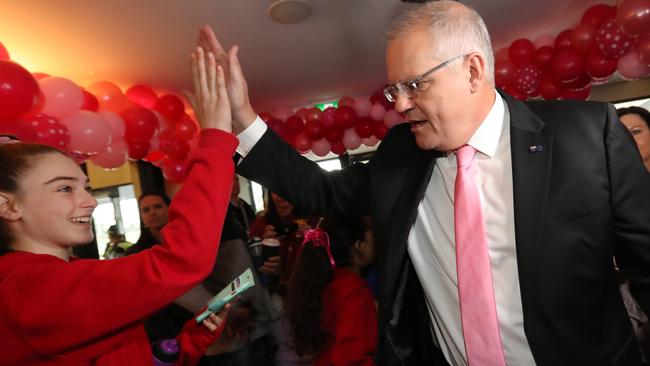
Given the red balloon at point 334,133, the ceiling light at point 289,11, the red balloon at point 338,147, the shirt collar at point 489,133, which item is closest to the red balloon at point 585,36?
the ceiling light at point 289,11

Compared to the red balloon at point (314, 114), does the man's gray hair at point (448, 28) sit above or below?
below

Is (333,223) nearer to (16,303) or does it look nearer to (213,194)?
(213,194)

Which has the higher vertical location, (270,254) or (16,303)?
(16,303)

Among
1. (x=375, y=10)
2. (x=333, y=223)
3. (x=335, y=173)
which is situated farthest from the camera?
(x=375, y=10)

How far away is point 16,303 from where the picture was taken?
862 mm

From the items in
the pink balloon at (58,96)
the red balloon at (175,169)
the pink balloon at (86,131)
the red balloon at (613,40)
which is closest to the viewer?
the pink balloon at (58,96)

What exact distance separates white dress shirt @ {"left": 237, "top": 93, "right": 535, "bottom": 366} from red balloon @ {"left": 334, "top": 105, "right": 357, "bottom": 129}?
3.29 m

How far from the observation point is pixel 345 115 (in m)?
4.48

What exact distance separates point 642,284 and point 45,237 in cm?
167

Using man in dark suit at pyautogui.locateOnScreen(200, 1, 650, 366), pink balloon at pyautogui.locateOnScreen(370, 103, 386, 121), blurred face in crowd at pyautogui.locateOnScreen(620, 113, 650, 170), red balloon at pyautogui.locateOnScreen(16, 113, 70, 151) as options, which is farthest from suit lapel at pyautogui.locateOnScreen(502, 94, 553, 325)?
pink balloon at pyautogui.locateOnScreen(370, 103, 386, 121)

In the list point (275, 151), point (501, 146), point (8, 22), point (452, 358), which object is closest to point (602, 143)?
point (501, 146)

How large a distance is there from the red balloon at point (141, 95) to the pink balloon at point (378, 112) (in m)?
2.33

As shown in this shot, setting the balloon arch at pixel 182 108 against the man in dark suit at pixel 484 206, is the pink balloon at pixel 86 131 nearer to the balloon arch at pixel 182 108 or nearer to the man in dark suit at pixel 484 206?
the balloon arch at pixel 182 108

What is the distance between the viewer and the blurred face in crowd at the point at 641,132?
233cm
